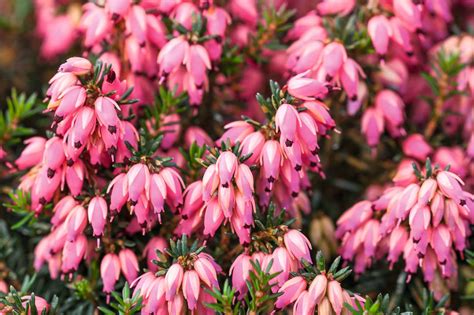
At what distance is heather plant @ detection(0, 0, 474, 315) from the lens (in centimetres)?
223

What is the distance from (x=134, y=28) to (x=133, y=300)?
3.29 feet

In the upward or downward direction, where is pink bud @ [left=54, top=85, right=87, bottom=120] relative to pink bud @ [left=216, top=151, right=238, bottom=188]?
upward

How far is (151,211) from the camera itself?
237 cm

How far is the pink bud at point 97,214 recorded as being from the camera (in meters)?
2.29

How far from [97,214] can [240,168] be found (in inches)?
19.0

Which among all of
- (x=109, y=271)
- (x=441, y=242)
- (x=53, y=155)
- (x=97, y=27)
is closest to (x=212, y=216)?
(x=109, y=271)

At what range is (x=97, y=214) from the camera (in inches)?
90.7

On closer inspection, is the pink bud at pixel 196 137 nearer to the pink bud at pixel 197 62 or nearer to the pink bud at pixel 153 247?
the pink bud at pixel 197 62

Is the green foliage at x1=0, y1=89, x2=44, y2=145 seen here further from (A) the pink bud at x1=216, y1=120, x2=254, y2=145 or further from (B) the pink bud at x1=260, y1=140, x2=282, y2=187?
(B) the pink bud at x1=260, y1=140, x2=282, y2=187

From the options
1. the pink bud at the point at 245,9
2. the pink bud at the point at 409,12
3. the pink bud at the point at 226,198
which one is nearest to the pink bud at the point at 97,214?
the pink bud at the point at 226,198

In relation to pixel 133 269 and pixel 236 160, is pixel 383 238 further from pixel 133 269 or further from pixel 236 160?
pixel 133 269

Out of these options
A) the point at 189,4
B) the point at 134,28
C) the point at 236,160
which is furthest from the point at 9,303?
the point at 189,4

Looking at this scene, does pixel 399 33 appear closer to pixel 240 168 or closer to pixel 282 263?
pixel 240 168

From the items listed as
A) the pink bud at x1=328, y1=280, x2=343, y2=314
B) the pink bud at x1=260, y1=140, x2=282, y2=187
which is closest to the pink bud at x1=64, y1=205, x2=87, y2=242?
the pink bud at x1=260, y1=140, x2=282, y2=187
